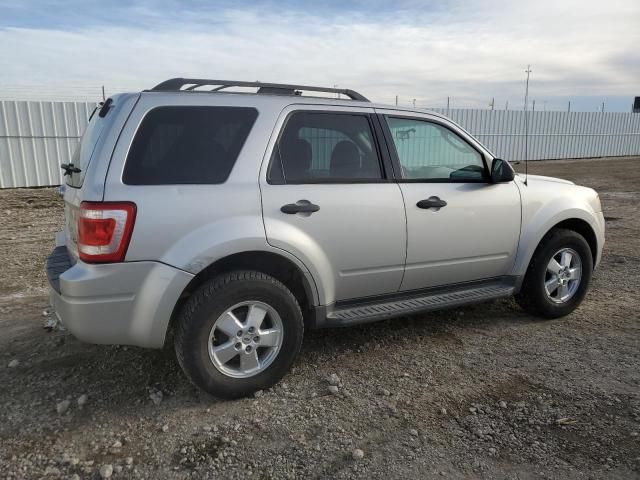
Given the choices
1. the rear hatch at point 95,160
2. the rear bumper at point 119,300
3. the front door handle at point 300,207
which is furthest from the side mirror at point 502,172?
the rear hatch at point 95,160

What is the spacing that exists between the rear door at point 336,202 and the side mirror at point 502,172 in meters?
0.93

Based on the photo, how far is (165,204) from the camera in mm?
2834

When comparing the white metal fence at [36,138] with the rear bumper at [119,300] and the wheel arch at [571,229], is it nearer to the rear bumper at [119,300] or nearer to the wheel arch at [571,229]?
the rear bumper at [119,300]

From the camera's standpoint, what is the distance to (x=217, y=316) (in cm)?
300

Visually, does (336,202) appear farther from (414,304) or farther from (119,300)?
(119,300)

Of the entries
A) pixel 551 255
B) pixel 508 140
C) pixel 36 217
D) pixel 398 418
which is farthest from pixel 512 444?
pixel 508 140

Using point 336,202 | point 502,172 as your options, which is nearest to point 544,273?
point 502,172

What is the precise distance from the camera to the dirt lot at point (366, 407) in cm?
259

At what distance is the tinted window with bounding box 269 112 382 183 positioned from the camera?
328 centimetres

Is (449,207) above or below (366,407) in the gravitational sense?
above

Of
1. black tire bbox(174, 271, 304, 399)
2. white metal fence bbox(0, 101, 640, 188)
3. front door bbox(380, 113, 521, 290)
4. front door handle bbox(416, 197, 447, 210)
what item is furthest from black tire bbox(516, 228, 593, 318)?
white metal fence bbox(0, 101, 640, 188)

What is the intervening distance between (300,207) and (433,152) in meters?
1.41

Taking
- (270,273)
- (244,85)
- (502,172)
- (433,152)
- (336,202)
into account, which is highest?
(244,85)

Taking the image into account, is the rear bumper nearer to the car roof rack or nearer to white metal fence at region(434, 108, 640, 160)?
the car roof rack
